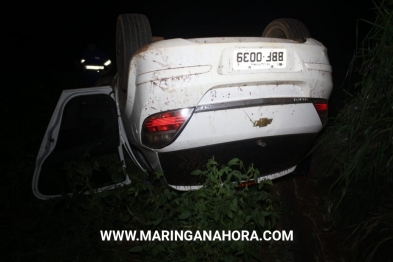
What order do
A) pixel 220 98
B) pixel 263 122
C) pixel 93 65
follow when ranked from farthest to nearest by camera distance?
pixel 93 65 < pixel 263 122 < pixel 220 98

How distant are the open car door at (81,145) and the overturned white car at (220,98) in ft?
2.01

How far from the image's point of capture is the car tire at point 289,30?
103 inches

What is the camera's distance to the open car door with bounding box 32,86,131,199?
2805 millimetres

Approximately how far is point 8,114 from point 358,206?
4758 mm

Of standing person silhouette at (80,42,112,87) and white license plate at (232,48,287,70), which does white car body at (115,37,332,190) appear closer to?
white license plate at (232,48,287,70)

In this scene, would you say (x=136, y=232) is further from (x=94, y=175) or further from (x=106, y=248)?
(x=94, y=175)

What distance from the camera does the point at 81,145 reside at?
9.79 feet

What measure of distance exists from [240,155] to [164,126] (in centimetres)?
61

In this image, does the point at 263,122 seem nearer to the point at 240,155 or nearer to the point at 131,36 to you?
the point at 240,155

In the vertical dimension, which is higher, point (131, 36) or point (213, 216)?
point (131, 36)

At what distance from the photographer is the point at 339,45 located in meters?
8.82

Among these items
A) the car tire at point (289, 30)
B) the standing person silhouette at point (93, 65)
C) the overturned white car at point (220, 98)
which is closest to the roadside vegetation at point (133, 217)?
the overturned white car at point (220, 98)

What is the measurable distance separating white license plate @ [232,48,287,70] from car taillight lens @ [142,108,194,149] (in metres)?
0.46

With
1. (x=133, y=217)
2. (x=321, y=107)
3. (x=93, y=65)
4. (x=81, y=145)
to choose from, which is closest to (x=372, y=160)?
(x=321, y=107)
